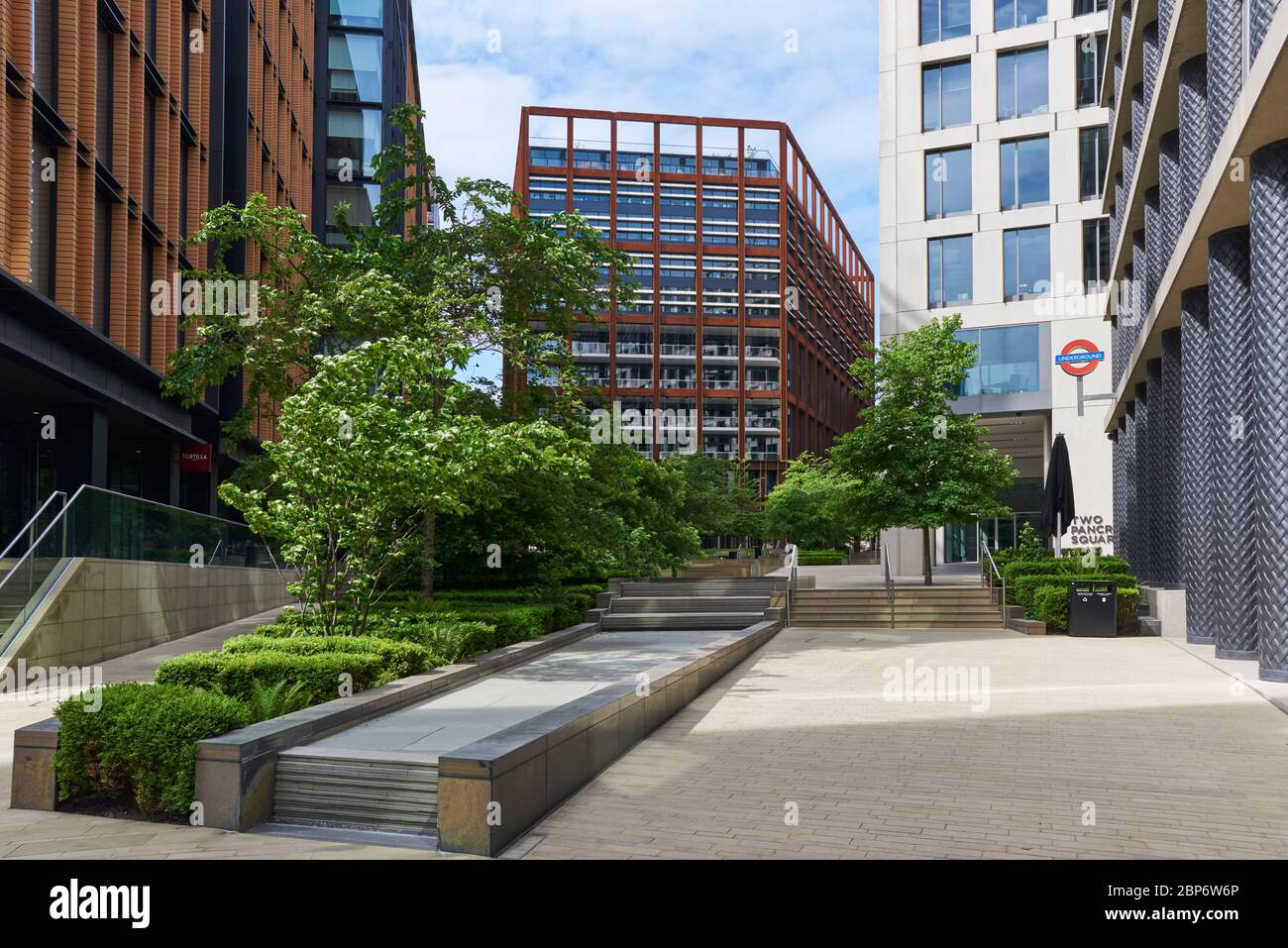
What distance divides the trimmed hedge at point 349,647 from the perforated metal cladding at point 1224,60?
42.0 ft

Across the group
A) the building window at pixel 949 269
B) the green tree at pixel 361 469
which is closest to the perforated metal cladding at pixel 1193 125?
→ the green tree at pixel 361 469

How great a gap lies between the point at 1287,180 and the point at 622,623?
1489 cm

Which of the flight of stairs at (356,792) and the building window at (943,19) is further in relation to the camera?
the building window at (943,19)

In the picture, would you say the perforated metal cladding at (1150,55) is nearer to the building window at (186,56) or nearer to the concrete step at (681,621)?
the concrete step at (681,621)

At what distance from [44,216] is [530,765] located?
56.4ft

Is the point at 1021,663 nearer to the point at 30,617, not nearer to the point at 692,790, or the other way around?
the point at 692,790

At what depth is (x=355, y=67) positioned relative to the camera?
49906mm

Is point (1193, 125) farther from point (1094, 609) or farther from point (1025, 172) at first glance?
point (1025, 172)

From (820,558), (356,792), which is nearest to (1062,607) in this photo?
(356,792)

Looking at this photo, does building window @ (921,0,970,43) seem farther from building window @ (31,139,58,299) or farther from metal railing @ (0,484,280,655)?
building window @ (31,139,58,299)

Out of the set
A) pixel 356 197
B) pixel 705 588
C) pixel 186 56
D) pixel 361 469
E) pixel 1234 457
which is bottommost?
pixel 705 588

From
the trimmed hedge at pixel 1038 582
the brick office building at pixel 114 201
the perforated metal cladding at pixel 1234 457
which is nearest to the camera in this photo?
the perforated metal cladding at pixel 1234 457

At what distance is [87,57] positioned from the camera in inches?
832

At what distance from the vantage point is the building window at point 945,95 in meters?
42.0
